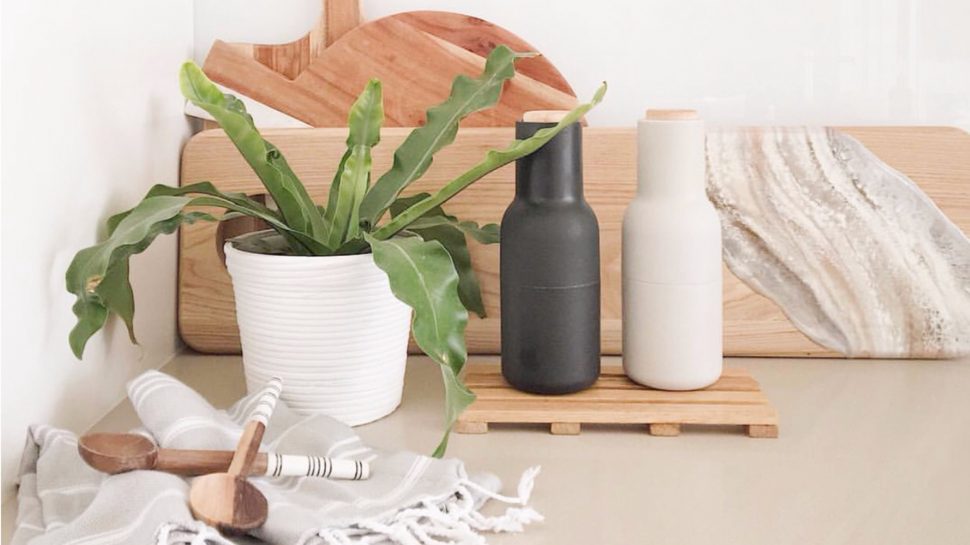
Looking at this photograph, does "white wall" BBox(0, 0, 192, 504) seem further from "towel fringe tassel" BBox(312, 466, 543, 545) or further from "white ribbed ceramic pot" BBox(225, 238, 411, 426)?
"towel fringe tassel" BBox(312, 466, 543, 545)

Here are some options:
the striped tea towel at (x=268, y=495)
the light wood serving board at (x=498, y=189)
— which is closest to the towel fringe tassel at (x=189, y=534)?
the striped tea towel at (x=268, y=495)

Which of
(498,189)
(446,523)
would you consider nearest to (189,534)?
(446,523)

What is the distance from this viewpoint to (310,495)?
740 mm

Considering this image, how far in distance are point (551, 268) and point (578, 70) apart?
0.39m

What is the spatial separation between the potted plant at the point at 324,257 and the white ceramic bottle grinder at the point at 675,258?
90 millimetres

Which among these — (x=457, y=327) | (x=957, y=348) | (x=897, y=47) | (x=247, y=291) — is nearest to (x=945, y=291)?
(x=957, y=348)

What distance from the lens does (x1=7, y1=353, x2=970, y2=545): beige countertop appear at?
0.70m

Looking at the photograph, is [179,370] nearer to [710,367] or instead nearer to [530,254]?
[530,254]

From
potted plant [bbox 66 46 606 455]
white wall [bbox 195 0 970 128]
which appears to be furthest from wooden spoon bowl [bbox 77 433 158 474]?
white wall [bbox 195 0 970 128]

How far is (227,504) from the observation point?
2.24 feet

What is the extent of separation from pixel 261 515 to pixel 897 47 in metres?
0.93

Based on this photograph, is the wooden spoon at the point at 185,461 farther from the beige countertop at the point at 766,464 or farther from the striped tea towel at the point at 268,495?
the beige countertop at the point at 766,464

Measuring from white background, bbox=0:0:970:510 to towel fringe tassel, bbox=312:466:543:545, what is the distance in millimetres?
331

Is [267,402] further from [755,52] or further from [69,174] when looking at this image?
[755,52]
